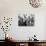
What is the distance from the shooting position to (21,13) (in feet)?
15.5

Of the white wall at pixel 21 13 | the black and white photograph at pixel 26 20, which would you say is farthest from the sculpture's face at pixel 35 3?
the black and white photograph at pixel 26 20

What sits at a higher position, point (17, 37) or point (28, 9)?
point (28, 9)

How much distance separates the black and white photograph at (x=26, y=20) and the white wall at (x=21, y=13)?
0.13 m

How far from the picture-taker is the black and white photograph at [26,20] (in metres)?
4.71

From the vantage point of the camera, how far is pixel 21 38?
470 centimetres

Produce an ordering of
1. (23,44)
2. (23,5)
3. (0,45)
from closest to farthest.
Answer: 1. (23,44)
2. (0,45)
3. (23,5)

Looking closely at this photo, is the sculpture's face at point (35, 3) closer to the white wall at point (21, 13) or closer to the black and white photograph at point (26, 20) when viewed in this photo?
the white wall at point (21, 13)

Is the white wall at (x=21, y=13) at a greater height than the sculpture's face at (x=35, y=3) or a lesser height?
lesser

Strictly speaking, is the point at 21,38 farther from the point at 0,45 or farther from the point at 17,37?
the point at 0,45

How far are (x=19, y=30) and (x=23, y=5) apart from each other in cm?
89

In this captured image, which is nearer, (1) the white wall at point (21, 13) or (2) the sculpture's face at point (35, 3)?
(1) the white wall at point (21, 13)

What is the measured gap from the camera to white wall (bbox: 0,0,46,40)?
468cm

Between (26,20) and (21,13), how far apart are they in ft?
1.00

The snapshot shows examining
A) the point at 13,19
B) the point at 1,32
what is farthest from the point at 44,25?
the point at 1,32
